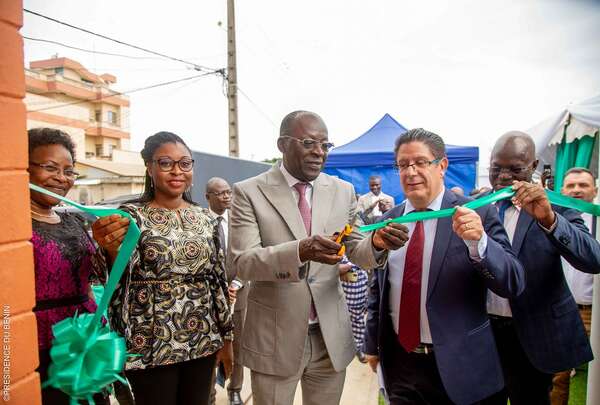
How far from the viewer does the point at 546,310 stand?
2359 millimetres

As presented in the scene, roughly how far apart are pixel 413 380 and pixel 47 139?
2.49 meters

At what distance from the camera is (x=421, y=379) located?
2195 mm

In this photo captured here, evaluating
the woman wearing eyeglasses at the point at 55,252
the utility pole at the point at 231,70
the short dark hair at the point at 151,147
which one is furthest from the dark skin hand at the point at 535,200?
the utility pole at the point at 231,70

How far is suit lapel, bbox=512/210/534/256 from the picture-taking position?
2.41 metres

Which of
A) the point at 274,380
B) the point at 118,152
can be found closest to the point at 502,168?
the point at 274,380

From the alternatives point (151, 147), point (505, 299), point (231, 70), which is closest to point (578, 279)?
point (505, 299)

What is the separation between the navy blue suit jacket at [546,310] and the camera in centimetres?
232

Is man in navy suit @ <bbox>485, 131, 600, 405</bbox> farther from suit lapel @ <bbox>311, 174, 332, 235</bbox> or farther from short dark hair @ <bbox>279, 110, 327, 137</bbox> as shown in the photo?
short dark hair @ <bbox>279, 110, 327, 137</bbox>

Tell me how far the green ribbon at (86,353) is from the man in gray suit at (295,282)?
0.76 meters

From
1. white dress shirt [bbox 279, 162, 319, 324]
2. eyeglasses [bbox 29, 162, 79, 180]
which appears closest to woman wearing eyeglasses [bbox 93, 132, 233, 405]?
eyeglasses [bbox 29, 162, 79, 180]

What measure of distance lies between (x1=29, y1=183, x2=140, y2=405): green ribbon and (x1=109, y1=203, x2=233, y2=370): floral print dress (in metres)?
0.54

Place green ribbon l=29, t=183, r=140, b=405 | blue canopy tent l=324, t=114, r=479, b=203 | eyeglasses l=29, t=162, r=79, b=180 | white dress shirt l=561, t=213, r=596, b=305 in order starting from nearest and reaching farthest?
green ribbon l=29, t=183, r=140, b=405
eyeglasses l=29, t=162, r=79, b=180
white dress shirt l=561, t=213, r=596, b=305
blue canopy tent l=324, t=114, r=479, b=203

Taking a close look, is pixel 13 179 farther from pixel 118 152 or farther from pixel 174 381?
pixel 118 152

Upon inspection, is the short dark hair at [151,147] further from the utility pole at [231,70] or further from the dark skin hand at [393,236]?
the utility pole at [231,70]
